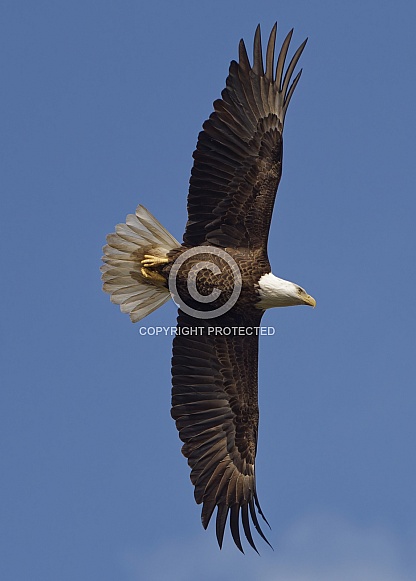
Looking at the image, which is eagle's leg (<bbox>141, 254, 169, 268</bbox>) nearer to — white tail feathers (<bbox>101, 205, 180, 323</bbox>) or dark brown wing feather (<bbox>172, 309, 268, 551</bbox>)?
white tail feathers (<bbox>101, 205, 180, 323</bbox>)

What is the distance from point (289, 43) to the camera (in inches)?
498

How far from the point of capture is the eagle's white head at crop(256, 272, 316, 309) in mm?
12672

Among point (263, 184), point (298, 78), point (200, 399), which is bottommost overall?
point (200, 399)

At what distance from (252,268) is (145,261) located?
1.00 metres

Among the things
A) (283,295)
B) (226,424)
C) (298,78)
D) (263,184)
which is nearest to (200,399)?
(226,424)

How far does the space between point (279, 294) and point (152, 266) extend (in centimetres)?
114

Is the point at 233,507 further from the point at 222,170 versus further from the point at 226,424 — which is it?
the point at 222,170

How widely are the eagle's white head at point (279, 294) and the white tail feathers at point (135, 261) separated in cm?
86

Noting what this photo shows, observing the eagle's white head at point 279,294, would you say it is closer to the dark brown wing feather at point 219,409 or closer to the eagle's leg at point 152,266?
the dark brown wing feather at point 219,409

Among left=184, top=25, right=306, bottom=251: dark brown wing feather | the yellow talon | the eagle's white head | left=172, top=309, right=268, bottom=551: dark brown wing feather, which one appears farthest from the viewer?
the yellow talon

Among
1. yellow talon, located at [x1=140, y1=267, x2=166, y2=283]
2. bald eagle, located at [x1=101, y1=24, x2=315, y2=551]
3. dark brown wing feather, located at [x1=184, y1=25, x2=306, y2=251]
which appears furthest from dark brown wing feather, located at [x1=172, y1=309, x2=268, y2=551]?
dark brown wing feather, located at [x1=184, y1=25, x2=306, y2=251]

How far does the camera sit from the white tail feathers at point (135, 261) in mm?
12992

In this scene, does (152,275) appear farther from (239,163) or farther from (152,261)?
(239,163)

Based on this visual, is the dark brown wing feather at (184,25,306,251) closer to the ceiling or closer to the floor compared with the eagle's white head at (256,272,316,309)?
closer to the ceiling
